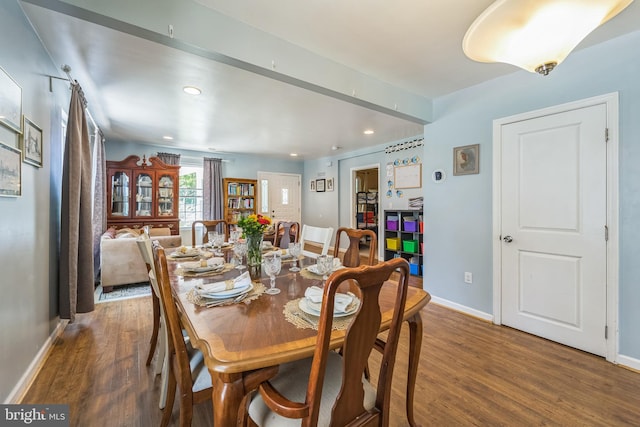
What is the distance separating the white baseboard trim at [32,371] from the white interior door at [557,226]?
11.9 ft

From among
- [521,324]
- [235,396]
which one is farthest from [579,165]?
[235,396]

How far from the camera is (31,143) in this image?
1.78 metres

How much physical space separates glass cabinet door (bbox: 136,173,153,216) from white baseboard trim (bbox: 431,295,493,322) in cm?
505

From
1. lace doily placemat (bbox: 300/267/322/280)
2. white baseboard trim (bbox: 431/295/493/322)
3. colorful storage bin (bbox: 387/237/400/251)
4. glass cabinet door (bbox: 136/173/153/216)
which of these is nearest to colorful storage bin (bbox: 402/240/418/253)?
colorful storage bin (bbox: 387/237/400/251)

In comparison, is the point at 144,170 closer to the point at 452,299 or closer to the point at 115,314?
the point at 115,314

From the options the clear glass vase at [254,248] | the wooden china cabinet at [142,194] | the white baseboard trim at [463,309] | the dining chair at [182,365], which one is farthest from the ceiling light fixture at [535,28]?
the wooden china cabinet at [142,194]

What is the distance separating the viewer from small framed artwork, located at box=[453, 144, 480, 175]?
110 inches

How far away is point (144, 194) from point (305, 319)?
5.24 metres

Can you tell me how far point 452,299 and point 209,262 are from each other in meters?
2.59

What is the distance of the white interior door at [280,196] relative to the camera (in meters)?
6.98

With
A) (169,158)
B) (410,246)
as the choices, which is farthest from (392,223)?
(169,158)

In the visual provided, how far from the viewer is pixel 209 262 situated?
72.4 inches

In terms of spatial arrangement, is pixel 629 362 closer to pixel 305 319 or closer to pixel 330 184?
pixel 305 319

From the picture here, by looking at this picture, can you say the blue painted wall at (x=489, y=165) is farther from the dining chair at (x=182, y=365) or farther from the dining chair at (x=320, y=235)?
the dining chair at (x=182, y=365)
